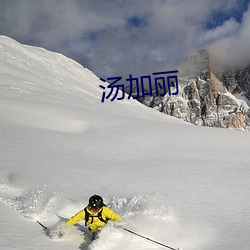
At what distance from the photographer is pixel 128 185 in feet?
24.8

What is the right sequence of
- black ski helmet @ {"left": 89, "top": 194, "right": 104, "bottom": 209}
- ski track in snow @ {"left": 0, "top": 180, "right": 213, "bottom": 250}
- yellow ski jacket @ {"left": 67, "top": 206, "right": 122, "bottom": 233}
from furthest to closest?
1. yellow ski jacket @ {"left": 67, "top": 206, "right": 122, "bottom": 233}
2. black ski helmet @ {"left": 89, "top": 194, "right": 104, "bottom": 209}
3. ski track in snow @ {"left": 0, "top": 180, "right": 213, "bottom": 250}

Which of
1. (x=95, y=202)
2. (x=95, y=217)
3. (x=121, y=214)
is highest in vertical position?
(x=95, y=202)

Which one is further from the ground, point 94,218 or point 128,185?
point 128,185

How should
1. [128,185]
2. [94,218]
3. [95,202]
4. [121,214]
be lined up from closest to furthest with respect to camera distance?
[95,202]
[94,218]
[121,214]
[128,185]

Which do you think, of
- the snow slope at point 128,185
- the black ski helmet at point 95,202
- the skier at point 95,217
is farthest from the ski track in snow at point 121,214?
the black ski helmet at point 95,202

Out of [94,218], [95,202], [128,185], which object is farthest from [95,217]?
[128,185]

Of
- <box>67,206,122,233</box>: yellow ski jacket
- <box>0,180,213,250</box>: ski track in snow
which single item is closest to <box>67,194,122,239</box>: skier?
<box>67,206,122,233</box>: yellow ski jacket

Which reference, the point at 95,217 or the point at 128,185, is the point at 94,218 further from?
the point at 128,185

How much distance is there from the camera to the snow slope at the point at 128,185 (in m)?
5.11

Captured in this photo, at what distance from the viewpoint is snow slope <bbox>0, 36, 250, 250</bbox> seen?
5105 mm

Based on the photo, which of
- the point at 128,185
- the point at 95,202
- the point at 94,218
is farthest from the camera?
the point at 128,185

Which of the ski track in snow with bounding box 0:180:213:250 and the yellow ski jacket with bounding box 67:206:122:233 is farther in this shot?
the yellow ski jacket with bounding box 67:206:122:233

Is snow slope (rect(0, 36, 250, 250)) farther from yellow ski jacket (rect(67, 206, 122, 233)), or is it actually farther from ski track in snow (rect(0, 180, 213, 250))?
yellow ski jacket (rect(67, 206, 122, 233))

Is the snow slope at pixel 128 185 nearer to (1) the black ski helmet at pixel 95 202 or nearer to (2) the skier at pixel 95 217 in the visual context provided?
(2) the skier at pixel 95 217
